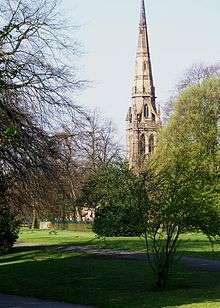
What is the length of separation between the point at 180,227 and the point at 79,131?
13.5 feet

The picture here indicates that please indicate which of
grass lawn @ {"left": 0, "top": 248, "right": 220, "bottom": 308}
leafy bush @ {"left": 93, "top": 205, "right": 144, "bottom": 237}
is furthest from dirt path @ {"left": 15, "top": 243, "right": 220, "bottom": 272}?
leafy bush @ {"left": 93, "top": 205, "right": 144, "bottom": 237}

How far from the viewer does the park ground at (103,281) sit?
17481mm

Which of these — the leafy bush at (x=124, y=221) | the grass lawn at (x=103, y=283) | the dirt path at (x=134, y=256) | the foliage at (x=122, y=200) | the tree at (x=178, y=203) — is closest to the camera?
the grass lawn at (x=103, y=283)

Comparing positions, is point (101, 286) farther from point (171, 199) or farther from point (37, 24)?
point (37, 24)

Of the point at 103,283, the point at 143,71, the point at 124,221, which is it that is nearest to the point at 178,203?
the point at 124,221

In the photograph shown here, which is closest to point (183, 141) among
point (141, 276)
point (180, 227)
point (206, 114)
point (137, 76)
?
point (206, 114)

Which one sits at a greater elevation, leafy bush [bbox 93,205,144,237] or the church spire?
the church spire

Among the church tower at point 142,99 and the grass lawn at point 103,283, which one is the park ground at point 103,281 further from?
the church tower at point 142,99

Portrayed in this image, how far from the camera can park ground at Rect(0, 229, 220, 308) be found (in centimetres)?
1748

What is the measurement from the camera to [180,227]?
19266mm

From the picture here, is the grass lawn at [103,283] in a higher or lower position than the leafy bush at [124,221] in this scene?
lower

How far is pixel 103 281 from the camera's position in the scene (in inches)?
866

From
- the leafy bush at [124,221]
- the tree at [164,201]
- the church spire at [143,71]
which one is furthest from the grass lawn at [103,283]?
the church spire at [143,71]

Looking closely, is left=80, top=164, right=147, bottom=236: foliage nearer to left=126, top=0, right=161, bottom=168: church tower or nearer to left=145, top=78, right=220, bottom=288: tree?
left=145, top=78, right=220, bottom=288: tree
